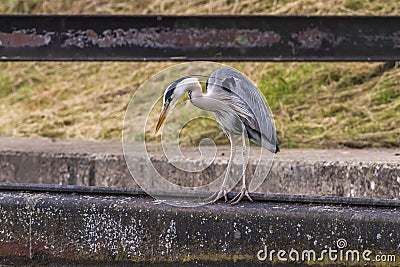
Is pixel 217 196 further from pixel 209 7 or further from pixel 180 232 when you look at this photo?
pixel 209 7

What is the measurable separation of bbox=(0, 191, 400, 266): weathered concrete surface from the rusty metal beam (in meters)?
1.18

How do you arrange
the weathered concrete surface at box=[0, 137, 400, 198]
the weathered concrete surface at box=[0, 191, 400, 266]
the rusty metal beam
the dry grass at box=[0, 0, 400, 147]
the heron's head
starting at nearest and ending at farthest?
the heron's head
the weathered concrete surface at box=[0, 191, 400, 266]
the weathered concrete surface at box=[0, 137, 400, 198]
the rusty metal beam
the dry grass at box=[0, 0, 400, 147]

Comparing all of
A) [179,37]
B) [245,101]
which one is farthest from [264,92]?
[245,101]

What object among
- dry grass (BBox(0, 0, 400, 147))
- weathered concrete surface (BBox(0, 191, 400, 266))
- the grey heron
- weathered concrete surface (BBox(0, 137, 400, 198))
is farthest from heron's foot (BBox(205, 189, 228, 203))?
dry grass (BBox(0, 0, 400, 147))

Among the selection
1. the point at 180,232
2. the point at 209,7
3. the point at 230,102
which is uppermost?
the point at 209,7

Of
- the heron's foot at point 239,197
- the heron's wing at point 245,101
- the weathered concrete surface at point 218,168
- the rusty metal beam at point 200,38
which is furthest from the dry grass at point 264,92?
the heron's wing at point 245,101

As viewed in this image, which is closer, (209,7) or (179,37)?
(179,37)

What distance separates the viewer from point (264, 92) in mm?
4703

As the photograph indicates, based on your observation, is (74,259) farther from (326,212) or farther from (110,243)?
(326,212)

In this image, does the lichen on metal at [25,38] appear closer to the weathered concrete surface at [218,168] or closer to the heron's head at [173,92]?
the weathered concrete surface at [218,168]

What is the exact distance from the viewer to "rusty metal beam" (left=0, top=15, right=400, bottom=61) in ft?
11.5

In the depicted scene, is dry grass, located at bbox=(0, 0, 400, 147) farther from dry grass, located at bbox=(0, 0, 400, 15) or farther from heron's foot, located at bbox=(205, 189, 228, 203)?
heron's foot, located at bbox=(205, 189, 228, 203)

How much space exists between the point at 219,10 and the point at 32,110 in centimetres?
132

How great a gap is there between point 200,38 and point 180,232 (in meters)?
1.34
